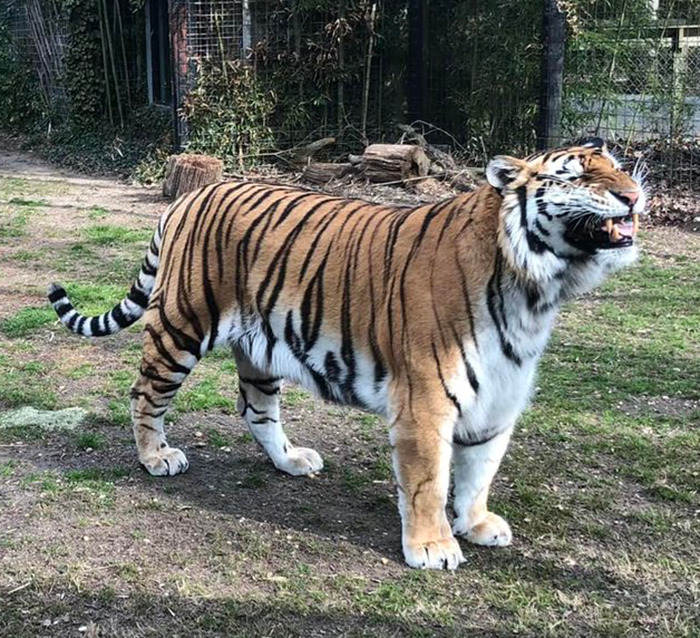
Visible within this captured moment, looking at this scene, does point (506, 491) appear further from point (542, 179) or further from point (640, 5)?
point (640, 5)

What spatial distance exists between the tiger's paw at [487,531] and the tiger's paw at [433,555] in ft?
0.81

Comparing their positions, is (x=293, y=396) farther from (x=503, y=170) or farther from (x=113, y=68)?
(x=113, y=68)

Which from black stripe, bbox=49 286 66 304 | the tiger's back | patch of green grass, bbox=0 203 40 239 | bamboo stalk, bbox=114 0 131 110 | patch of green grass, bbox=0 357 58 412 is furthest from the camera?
bamboo stalk, bbox=114 0 131 110

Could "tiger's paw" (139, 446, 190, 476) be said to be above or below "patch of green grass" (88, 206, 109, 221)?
above

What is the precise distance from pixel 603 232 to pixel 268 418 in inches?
74.1

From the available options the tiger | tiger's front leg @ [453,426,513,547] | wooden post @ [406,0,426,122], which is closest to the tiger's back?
the tiger

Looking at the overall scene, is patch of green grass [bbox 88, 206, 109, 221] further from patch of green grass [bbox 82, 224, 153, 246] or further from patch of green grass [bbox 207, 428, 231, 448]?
patch of green grass [bbox 207, 428, 231, 448]

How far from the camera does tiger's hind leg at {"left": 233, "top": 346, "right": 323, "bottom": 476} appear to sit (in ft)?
14.6

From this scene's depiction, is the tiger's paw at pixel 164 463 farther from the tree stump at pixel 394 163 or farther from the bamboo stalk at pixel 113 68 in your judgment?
the bamboo stalk at pixel 113 68

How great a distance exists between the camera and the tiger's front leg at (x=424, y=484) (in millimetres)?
3469

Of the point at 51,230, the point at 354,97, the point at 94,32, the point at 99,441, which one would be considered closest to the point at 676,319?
the point at 99,441

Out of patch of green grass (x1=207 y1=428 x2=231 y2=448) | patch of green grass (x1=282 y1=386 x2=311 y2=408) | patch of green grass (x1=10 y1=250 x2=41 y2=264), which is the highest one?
patch of green grass (x1=207 y1=428 x2=231 y2=448)

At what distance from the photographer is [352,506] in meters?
4.18

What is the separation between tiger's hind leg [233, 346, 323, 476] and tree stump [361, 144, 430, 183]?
7.58 meters
